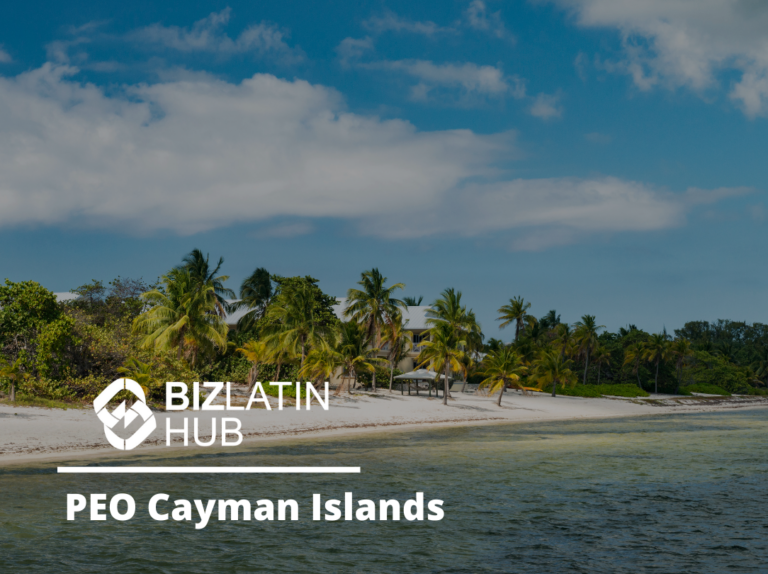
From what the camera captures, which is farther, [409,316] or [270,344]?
[409,316]

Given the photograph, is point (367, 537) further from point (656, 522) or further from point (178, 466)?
point (178, 466)

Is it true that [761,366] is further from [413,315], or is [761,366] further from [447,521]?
[447,521]

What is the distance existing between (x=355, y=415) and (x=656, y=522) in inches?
967

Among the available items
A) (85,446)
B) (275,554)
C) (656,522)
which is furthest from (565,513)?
(85,446)

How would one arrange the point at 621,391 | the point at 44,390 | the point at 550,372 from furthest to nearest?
1. the point at 621,391
2. the point at 550,372
3. the point at 44,390

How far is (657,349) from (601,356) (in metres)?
6.66

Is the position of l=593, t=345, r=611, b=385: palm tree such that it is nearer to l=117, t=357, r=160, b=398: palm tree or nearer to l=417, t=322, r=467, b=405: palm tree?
l=417, t=322, r=467, b=405: palm tree

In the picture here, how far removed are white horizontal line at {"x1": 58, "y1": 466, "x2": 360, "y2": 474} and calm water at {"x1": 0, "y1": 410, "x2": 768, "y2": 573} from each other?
793 millimetres


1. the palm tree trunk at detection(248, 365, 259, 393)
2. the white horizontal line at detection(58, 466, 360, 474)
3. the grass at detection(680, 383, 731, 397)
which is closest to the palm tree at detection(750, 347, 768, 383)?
the grass at detection(680, 383, 731, 397)

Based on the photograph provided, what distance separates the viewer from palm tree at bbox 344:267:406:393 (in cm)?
5497

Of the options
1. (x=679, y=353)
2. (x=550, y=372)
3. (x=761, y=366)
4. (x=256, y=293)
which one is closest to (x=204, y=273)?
(x=256, y=293)

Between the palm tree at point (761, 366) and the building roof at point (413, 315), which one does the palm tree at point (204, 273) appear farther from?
the palm tree at point (761, 366)

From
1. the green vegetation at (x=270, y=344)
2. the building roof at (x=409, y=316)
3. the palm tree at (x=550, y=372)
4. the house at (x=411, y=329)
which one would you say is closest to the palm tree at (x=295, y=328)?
the green vegetation at (x=270, y=344)

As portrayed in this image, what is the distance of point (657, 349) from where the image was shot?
7750 cm
